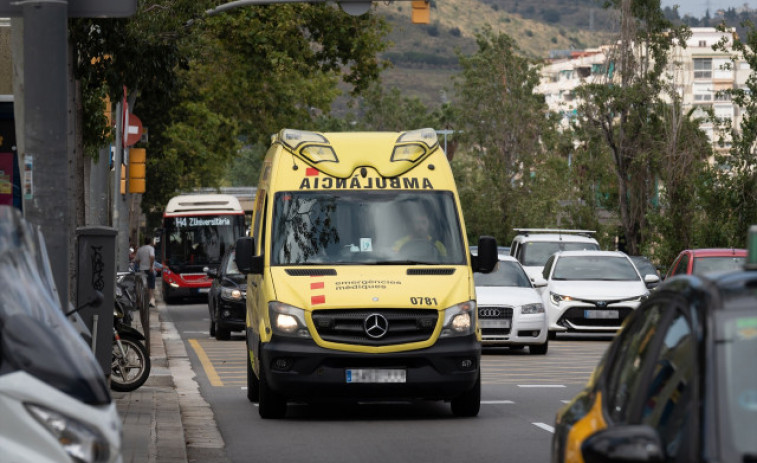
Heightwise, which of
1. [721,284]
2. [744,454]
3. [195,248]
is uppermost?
[721,284]

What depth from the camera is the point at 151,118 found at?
45.2 meters

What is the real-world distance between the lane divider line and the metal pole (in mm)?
8732

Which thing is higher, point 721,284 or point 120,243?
point 721,284

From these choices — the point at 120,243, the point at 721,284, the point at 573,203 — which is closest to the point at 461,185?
the point at 573,203

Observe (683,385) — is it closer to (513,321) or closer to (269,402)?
(269,402)

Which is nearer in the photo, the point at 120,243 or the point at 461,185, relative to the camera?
the point at 120,243

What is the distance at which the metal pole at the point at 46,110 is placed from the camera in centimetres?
1002

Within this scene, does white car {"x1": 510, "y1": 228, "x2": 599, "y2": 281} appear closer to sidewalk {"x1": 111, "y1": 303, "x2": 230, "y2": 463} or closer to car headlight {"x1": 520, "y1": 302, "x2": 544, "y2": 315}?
car headlight {"x1": 520, "y1": 302, "x2": 544, "y2": 315}

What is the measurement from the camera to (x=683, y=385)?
529 centimetres

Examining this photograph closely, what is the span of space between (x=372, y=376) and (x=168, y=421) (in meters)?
1.77

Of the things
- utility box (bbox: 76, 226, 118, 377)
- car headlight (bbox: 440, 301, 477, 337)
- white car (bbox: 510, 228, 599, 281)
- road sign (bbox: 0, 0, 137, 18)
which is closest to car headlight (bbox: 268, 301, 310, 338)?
car headlight (bbox: 440, 301, 477, 337)

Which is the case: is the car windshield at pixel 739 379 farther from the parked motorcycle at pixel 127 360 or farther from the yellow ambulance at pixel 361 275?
the parked motorcycle at pixel 127 360

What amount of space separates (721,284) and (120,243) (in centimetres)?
2744

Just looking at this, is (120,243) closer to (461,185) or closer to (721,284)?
(721,284)
